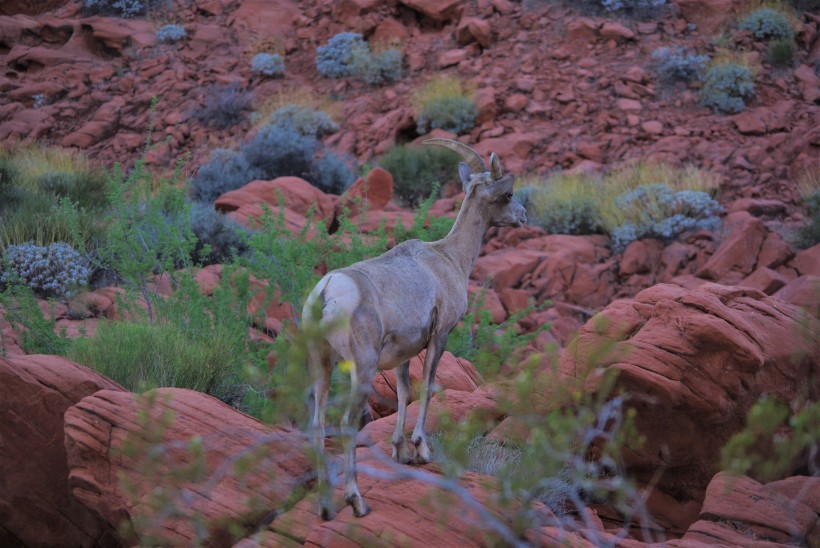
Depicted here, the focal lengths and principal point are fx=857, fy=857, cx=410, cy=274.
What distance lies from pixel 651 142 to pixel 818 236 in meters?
4.91

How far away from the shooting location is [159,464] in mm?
4957

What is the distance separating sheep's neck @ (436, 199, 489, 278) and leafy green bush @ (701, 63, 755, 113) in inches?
493

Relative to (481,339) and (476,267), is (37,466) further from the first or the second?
(476,267)

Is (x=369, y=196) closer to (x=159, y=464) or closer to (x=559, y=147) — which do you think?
(x=559, y=147)

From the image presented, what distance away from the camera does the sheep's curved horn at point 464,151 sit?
592 centimetres

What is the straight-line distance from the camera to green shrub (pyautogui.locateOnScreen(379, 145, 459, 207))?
16812 mm

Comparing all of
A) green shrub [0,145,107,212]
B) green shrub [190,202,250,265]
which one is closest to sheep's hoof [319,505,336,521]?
green shrub [190,202,250,265]

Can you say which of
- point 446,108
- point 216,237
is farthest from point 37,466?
point 446,108

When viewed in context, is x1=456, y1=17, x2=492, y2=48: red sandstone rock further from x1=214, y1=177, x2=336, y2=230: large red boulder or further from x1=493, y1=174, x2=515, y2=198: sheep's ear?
x1=493, y1=174, x2=515, y2=198: sheep's ear

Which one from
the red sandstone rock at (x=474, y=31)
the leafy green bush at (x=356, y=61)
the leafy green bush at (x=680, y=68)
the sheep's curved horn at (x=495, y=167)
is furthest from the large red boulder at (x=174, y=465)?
the red sandstone rock at (x=474, y=31)

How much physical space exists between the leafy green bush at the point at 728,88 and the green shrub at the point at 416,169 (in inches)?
208

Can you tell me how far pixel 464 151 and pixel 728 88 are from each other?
13.2m

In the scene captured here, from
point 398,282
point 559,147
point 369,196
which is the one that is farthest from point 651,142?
point 398,282

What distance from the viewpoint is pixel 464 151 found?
234 inches
